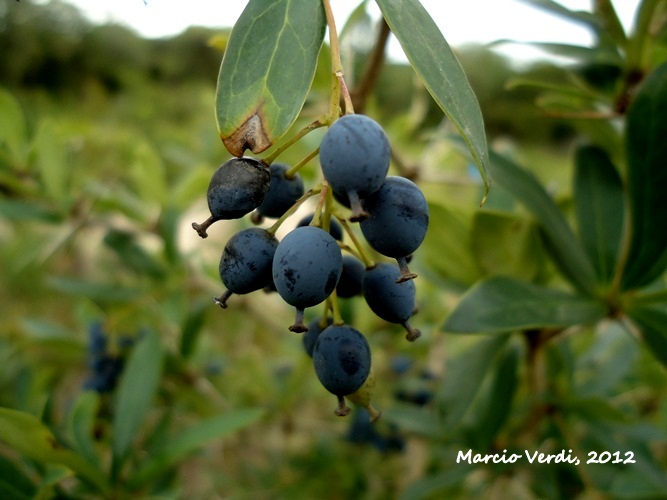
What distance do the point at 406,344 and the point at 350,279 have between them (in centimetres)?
100

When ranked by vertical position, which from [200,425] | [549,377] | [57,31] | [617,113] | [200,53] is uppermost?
[200,53]

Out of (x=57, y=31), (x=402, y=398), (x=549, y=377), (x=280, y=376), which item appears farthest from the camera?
(x=57, y=31)

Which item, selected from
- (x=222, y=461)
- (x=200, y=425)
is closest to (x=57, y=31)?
(x=222, y=461)

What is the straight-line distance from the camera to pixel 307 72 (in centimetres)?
45

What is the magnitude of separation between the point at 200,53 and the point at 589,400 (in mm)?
10618

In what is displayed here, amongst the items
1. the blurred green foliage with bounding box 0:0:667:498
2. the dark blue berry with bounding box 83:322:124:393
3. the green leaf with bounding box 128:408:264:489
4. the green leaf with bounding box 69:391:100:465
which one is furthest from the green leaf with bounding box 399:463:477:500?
the dark blue berry with bounding box 83:322:124:393

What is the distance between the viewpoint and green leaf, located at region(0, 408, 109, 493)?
0.66 m

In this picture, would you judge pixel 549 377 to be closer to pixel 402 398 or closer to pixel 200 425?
pixel 402 398

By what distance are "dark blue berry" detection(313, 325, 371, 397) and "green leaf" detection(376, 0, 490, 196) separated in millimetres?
175

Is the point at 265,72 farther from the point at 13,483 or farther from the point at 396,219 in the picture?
the point at 13,483

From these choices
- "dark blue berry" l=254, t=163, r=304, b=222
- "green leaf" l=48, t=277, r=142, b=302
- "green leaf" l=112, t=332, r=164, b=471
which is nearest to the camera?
"dark blue berry" l=254, t=163, r=304, b=222

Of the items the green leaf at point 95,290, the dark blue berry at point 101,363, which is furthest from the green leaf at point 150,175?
the dark blue berry at point 101,363

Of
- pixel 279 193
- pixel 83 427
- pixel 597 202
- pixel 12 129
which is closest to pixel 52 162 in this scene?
pixel 12 129

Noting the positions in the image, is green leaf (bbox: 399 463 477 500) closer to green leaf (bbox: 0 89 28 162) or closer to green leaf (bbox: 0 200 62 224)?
green leaf (bbox: 0 200 62 224)
